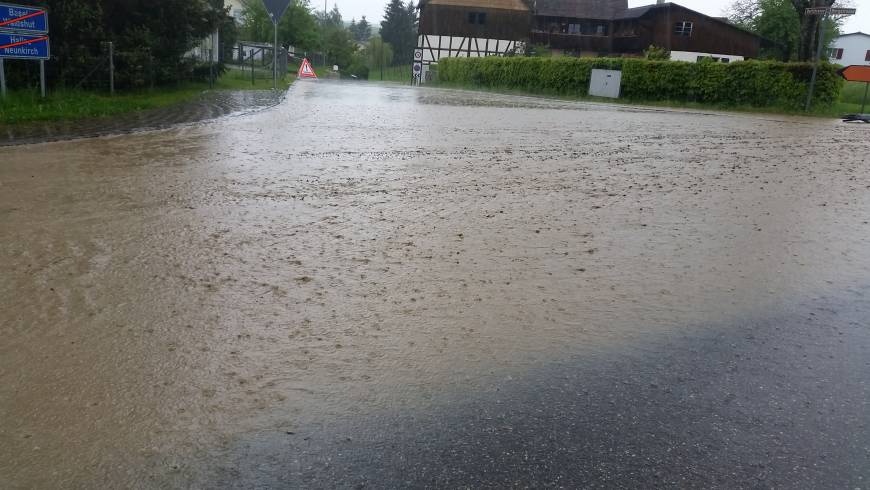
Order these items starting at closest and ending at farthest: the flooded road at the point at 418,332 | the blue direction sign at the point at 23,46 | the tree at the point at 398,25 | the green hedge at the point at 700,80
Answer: the flooded road at the point at 418,332 → the blue direction sign at the point at 23,46 → the green hedge at the point at 700,80 → the tree at the point at 398,25

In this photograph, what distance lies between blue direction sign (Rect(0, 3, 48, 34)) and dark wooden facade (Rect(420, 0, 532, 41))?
47.2 meters

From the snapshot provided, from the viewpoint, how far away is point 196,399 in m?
3.10

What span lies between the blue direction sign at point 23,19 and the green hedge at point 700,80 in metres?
26.7

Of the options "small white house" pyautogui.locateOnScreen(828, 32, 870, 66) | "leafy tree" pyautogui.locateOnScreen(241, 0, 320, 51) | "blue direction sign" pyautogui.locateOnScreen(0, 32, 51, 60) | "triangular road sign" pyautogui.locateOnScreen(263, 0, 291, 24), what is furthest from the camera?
"small white house" pyautogui.locateOnScreen(828, 32, 870, 66)

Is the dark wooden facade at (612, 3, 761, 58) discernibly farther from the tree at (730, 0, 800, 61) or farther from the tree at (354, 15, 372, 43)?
the tree at (354, 15, 372, 43)

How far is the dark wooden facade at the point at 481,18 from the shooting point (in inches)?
2272

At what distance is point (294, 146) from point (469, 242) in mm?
5718

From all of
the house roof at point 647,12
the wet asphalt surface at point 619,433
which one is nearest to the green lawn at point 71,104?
the wet asphalt surface at point 619,433

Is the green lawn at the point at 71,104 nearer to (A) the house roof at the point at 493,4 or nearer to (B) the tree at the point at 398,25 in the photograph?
(A) the house roof at the point at 493,4

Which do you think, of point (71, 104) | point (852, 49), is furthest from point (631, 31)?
point (71, 104)

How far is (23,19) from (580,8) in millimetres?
53555

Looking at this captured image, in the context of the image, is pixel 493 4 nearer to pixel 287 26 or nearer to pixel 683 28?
pixel 683 28

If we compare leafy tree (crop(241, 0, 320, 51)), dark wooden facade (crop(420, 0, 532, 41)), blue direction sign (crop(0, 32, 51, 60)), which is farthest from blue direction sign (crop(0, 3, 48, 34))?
dark wooden facade (crop(420, 0, 532, 41))

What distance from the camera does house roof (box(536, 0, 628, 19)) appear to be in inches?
2330
